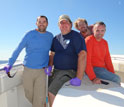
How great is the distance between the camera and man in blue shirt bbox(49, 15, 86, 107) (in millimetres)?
1960

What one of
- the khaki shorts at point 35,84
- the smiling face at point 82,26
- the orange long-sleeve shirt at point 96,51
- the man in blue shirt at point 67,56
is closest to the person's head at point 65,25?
the man in blue shirt at point 67,56

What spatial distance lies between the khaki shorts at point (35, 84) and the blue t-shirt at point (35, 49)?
0.10m

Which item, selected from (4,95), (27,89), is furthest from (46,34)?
(4,95)

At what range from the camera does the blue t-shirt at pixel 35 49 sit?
2.26 metres

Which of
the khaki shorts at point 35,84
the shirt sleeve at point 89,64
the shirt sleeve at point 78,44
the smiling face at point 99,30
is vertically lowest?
the khaki shorts at point 35,84

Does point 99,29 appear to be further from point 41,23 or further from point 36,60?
point 36,60

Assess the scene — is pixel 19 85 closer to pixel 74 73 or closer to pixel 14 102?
pixel 14 102

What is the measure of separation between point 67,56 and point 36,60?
0.54m

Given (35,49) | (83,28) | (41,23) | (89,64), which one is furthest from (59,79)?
(83,28)

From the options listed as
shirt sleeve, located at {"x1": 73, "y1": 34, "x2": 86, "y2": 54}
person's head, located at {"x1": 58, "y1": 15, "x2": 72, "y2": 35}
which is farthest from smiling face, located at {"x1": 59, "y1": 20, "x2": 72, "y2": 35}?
shirt sleeve, located at {"x1": 73, "y1": 34, "x2": 86, "y2": 54}

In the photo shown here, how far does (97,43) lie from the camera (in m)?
2.27

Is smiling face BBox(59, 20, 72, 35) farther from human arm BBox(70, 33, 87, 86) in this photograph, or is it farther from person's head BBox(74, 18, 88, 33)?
person's head BBox(74, 18, 88, 33)

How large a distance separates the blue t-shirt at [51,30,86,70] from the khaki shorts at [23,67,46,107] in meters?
0.37

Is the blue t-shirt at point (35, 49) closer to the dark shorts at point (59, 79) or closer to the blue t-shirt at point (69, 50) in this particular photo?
the blue t-shirt at point (69, 50)
